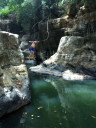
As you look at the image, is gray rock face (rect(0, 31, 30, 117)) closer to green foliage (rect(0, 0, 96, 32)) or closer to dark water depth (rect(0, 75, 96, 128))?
dark water depth (rect(0, 75, 96, 128))

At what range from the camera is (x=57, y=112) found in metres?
4.42

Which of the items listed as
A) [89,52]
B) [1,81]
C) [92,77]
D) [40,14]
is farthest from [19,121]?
[40,14]

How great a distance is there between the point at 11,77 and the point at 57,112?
7.20ft

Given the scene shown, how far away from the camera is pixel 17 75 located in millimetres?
5789

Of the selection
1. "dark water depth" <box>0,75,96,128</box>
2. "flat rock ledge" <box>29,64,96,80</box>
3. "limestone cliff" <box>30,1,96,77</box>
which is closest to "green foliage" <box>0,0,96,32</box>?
"limestone cliff" <box>30,1,96,77</box>

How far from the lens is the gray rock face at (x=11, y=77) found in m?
4.16

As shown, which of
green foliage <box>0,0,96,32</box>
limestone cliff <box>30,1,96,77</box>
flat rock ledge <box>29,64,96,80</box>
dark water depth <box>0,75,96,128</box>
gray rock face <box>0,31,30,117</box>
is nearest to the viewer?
dark water depth <box>0,75,96,128</box>

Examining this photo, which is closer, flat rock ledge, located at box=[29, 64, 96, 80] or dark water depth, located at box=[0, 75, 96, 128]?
dark water depth, located at box=[0, 75, 96, 128]

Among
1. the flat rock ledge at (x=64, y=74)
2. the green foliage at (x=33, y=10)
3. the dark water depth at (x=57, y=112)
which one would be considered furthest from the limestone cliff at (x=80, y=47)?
the green foliage at (x=33, y=10)

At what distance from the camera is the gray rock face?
4.16 metres

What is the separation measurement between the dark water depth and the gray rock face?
0.28 m

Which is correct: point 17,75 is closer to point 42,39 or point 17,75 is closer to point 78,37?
point 78,37

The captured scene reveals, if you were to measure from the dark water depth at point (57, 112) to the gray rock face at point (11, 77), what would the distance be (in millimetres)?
277

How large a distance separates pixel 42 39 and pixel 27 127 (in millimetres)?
13006
